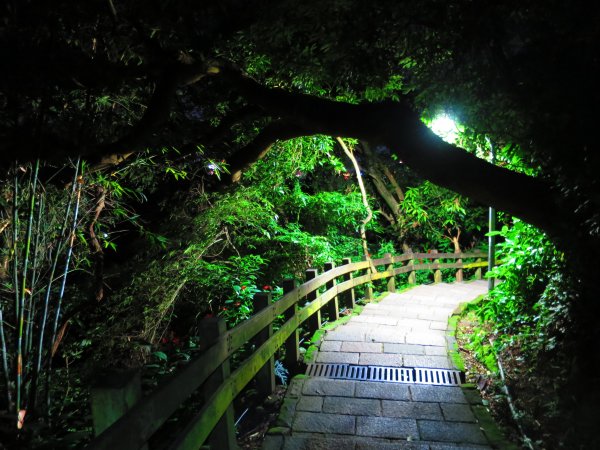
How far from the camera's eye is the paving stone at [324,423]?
3.24 metres

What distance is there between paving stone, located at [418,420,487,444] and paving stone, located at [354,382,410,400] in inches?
20.2

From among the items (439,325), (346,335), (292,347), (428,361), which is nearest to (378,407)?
(292,347)

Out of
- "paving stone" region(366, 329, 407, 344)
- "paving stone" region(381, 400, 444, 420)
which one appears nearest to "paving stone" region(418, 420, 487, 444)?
"paving stone" region(381, 400, 444, 420)

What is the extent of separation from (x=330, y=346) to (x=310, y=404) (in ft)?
5.54

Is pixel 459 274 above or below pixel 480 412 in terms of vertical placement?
above

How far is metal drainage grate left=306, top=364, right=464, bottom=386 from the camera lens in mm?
4348

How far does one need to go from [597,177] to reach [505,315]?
2.57 metres

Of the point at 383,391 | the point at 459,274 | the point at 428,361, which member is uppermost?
the point at 459,274

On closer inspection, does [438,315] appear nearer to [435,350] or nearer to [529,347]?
[435,350]

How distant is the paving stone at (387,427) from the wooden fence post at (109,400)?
223 cm

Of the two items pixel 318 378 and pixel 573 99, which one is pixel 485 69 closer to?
pixel 573 99

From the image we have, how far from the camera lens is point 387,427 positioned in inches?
130

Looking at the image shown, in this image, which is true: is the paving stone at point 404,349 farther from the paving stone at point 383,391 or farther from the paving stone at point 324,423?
the paving stone at point 324,423

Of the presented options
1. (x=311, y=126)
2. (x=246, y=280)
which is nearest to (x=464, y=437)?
(x=311, y=126)
